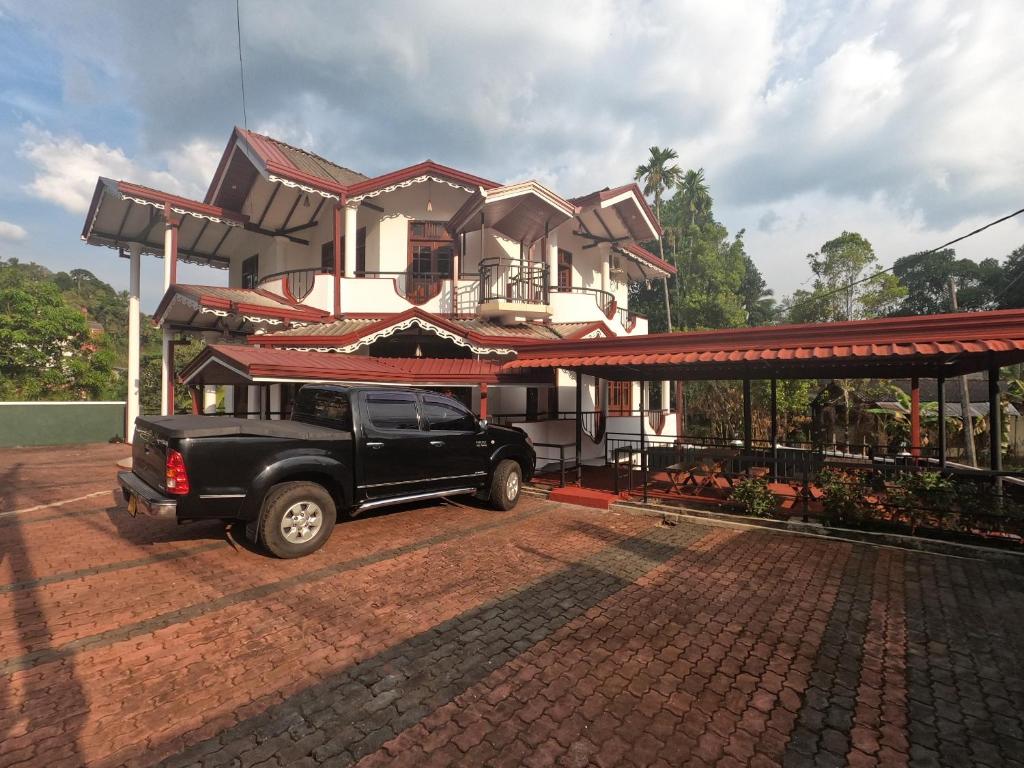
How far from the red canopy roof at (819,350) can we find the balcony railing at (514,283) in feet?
13.1

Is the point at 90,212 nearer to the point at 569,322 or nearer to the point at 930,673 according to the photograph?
the point at 569,322

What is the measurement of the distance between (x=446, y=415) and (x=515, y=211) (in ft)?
28.9

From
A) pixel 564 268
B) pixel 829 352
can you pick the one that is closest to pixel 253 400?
pixel 564 268

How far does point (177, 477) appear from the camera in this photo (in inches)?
188

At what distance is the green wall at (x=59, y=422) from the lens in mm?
16797

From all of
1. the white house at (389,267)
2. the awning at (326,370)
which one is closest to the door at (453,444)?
the awning at (326,370)

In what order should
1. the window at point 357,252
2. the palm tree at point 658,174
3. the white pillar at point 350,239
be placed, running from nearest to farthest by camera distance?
the white pillar at point 350,239 < the window at point 357,252 < the palm tree at point 658,174

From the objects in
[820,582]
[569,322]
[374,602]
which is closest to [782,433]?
[569,322]

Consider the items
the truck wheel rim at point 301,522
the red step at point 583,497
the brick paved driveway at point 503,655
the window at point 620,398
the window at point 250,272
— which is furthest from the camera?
the window at point 250,272

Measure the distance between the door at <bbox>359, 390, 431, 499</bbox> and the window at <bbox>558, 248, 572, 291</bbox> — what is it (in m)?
11.7

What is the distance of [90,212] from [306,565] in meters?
16.5

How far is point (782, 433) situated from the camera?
22781mm

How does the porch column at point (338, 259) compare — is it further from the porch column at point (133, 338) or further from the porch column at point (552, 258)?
the porch column at point (133, 338)

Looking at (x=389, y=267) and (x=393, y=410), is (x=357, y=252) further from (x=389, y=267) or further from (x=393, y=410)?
(x=393, y=410)
